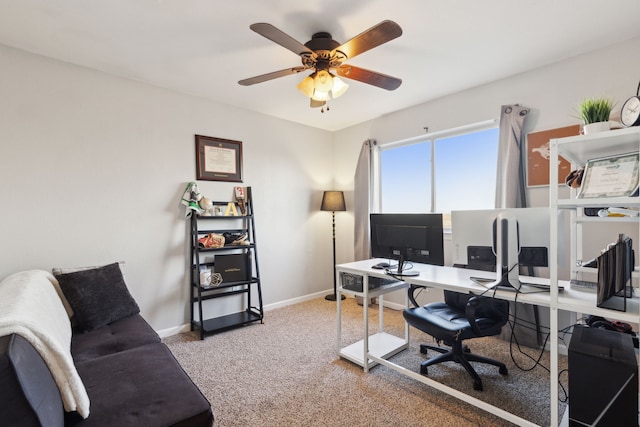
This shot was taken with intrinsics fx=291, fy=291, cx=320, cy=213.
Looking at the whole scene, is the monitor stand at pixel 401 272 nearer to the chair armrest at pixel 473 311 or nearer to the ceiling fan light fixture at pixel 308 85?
the chair armrest at pixel 473 311

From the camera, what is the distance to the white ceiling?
5.96ft

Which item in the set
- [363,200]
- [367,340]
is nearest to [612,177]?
[367,340]

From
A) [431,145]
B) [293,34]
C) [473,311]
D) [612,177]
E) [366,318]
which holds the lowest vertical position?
[366,318]

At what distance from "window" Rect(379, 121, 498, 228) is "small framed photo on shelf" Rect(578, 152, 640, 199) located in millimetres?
1727

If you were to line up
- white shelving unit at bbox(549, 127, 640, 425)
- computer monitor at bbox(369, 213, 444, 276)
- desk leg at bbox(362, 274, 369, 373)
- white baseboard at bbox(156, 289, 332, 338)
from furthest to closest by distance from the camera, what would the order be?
1. white baseboard at bbox(156, 289, 332, 338)
2. desk leg at bbox(362, 274, 369, 373)
3. computer monitor at bbox(369, 213, 444, 276)
4. white shelving unit at bbox(549, 127, 640, 425)

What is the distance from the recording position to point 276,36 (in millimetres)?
1627

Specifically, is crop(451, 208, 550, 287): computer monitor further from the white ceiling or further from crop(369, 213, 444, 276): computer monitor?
the white ceiling

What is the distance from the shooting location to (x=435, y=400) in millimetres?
1903

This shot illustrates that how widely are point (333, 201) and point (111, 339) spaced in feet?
9.56

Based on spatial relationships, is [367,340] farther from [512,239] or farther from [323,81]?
[323,81]

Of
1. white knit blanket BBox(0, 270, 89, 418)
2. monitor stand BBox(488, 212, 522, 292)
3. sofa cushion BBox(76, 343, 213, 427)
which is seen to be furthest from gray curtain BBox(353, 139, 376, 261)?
white knit blanket BBox(0, 270, 89, 418)

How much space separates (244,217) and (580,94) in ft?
11.1

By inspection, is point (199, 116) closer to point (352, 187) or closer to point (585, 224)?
point (352, 187)

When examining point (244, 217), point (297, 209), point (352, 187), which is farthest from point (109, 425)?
point (352, 187)
